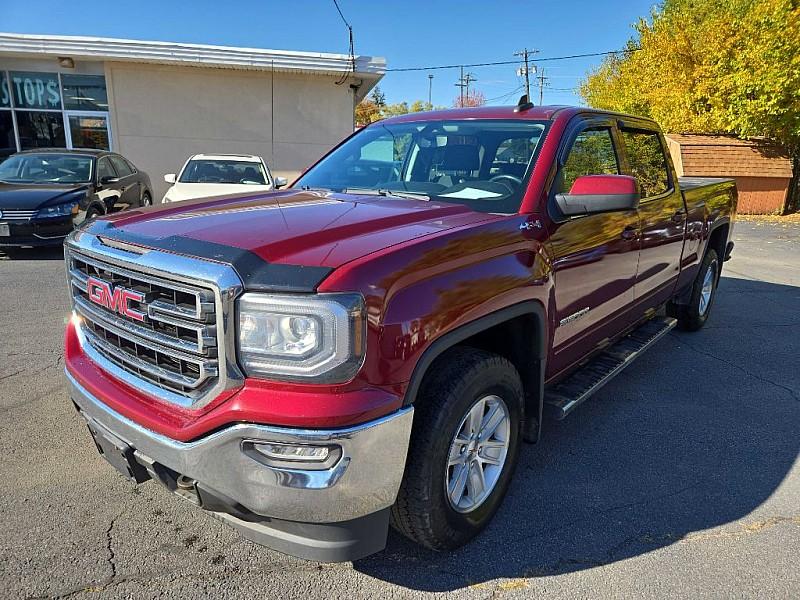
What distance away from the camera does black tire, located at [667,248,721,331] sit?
18.2 feet

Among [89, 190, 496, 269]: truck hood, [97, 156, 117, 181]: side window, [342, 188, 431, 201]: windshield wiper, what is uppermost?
[342, 188, 431, 201]: windshield wiper

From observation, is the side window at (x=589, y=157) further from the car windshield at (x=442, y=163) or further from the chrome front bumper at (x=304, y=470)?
the chrome front bumper at (x=304, y=470)

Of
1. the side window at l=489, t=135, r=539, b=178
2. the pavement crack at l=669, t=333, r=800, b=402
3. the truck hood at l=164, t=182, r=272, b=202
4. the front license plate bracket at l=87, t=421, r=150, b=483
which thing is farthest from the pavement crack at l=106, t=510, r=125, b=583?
the truck hood at l=164, t=182, r=272, b=202

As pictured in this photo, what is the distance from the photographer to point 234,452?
1849mm

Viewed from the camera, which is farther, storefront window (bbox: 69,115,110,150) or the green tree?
storefront window (bbox: 69,115,110,150)

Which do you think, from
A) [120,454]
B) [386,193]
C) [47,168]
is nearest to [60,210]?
[47,168]

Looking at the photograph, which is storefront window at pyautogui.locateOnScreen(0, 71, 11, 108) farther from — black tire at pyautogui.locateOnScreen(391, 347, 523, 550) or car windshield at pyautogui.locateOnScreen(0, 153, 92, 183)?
black tire at pyautogui.locateOnScreen(391, 347, 523, 550)

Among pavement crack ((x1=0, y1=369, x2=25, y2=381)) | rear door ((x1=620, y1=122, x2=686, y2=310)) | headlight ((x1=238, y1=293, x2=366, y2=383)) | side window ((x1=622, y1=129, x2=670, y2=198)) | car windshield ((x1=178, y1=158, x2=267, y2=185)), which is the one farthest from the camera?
car windshield ((x1=178, y1=158, x2=267, y2=185))

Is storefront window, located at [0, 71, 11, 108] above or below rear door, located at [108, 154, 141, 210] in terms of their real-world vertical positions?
above

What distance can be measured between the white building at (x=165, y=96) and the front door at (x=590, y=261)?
13.3 meters

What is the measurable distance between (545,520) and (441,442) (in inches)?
37.0

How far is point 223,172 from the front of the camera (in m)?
10.4

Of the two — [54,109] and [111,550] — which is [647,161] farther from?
[54,109]

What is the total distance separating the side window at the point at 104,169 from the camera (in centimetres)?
970
